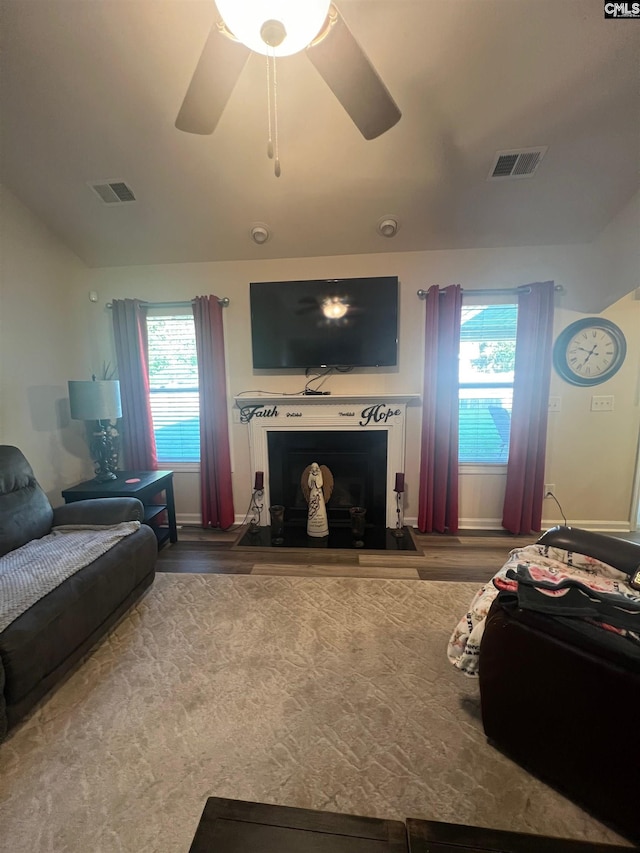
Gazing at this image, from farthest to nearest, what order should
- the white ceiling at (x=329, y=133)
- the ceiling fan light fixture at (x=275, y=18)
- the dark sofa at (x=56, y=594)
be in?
1. the white ceiling at (x=329, y=133)
2. the dark sofa at (x=56, y=594)
3. the ceiling fan light fixture at (x=275, y=18)

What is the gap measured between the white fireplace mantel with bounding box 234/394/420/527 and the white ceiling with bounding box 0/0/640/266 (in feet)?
4.21

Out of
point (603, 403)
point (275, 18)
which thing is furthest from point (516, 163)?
point (603, 403)

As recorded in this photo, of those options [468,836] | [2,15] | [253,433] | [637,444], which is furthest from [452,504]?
[2,15]

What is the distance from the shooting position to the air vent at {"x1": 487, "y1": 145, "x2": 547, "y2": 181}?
2.11 metres

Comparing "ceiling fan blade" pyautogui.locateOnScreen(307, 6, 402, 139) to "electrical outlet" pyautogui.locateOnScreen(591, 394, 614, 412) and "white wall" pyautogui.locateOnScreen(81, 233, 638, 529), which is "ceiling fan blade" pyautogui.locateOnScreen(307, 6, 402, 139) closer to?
"white wall" pyautogui.locateOnScreen(81, 233, 638, 529)

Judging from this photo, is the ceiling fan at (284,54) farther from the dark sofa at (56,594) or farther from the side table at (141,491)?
the side table at (141,491)

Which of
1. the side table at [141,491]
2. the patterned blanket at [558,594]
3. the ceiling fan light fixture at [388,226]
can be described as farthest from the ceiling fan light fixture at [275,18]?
the side table at [141,491]

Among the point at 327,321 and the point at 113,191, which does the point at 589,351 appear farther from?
the point at 113,191

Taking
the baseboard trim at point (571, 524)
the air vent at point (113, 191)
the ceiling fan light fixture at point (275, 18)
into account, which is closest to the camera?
the ceiling fan light fixture at point (275, 18)

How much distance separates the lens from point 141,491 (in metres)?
2.57

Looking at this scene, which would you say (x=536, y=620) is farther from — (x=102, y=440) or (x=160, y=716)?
(x=102, y=440)

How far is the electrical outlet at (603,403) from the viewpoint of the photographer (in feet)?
9.55

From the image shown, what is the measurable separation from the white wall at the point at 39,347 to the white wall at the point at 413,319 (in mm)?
279

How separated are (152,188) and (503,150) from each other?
237cm
